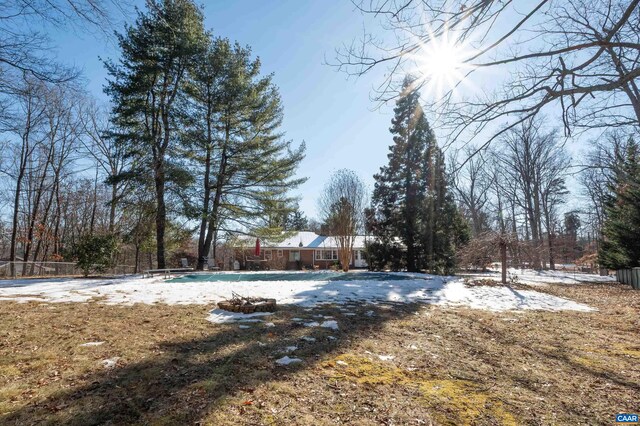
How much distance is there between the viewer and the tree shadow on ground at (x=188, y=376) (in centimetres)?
253

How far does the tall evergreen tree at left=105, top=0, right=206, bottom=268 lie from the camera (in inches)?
580

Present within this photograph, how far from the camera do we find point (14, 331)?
4.50 meters

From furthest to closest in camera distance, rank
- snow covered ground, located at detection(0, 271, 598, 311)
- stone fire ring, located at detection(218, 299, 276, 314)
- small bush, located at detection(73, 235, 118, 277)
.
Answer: small bush, located at detection(73, 235, 118, 277) < snow covered ground, located at detection(0, 271, 598, 311) < stone fire ring, located at detection(218, 299, 276, 314)

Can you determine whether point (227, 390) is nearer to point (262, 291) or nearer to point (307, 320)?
point (307, 320)

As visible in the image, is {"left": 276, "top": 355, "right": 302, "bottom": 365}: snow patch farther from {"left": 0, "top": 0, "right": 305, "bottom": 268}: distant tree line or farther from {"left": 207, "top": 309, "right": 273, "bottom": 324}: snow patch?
{"left": 0, "top": 0, "right": 305, "bottom": 268}: distant tree line

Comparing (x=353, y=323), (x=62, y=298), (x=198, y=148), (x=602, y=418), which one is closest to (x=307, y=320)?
(x=353, y=323)

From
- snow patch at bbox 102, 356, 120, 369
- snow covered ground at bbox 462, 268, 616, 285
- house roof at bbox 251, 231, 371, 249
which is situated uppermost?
house roof at bbox 251, 231, 371, 249

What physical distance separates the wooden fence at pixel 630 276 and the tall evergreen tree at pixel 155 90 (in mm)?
19717

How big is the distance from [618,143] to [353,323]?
53.4 ft

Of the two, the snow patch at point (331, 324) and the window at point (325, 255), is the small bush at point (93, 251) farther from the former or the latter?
the window at point (325, 255)

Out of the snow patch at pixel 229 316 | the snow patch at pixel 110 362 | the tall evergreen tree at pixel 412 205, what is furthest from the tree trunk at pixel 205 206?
the snow patch at pixel 110 362

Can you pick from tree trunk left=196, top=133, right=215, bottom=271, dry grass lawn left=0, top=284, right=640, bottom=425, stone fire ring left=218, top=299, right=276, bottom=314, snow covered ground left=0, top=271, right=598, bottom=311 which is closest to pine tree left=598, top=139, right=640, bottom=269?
snow covered ground left=0, top=271, right=598, bottom=311

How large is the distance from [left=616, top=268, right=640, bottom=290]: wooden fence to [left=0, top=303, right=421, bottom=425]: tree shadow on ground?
14494 millimetres

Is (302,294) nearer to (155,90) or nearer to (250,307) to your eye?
(250,307)
